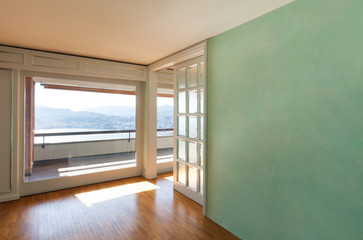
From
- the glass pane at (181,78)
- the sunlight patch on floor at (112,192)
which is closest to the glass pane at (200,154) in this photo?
the glass pane at (181,78)

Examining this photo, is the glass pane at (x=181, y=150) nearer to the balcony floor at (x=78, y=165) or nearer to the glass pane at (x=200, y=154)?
the glass pane at (x=200, y=154)

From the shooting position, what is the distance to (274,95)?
2.10 metres

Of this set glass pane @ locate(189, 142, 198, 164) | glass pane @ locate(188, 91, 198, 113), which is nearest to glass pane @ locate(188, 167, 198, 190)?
glass pane @ locate(189, 142, 198, 164)

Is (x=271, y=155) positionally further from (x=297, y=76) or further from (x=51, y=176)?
(x=51, y=176)

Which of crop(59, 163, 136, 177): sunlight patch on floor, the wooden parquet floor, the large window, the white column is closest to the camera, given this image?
the wooden parquet floor

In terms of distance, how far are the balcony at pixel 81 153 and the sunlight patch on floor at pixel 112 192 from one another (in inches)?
24.5

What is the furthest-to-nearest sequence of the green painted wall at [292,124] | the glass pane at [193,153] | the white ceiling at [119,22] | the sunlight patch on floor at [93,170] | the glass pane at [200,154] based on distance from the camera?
1. the sunlight patch on floor at [93,170]
2. the glass pane at [193,153]
3. the glass pane at [200,154]
4. the white ceiling at [119,22]
5. the green painted wall at [292,124]

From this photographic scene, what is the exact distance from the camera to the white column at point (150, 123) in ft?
15.0

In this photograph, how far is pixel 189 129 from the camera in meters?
3.60

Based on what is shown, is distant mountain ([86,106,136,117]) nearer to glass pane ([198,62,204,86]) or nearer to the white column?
the white column

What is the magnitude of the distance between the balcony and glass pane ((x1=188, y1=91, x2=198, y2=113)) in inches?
72.7

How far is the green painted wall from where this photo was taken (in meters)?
1.59

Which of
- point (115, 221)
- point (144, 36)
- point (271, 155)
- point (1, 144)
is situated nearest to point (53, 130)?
point (1, 144)

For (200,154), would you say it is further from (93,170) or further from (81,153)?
(81,153)
